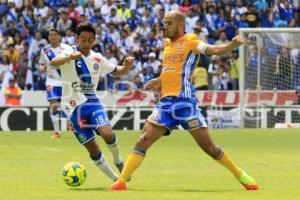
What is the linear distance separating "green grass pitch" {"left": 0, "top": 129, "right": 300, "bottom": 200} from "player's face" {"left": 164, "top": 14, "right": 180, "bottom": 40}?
6.86 feet

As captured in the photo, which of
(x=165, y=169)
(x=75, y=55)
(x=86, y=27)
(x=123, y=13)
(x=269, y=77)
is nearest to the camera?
(x=75, y=55)

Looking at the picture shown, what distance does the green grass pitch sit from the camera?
12102 mm

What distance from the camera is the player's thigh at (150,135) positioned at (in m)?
12.4

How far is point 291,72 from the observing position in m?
31.6

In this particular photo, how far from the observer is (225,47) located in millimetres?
11898

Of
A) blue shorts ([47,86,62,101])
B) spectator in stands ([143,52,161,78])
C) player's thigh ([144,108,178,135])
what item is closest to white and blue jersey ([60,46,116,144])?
player's thigh ([144,108,178,135])

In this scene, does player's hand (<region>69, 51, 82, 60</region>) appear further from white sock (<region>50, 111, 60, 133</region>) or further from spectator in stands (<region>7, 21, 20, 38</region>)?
spectator in stands (<region>7, 21, 20, 38</region>)

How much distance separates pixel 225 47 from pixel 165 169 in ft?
15.8

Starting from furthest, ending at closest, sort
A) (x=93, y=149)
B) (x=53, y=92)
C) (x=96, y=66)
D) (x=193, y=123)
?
(x=53, y=92) < (x=96, y=66) < (x=93, y=149) < (x=193, y=123)

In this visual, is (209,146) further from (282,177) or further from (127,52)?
(127,52)

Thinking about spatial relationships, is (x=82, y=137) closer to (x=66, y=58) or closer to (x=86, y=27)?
(x=66, y=58)

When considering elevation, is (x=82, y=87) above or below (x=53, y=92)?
above

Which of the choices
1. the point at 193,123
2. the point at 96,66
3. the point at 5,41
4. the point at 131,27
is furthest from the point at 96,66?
the point at 131,27

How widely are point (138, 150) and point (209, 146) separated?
942 mm
